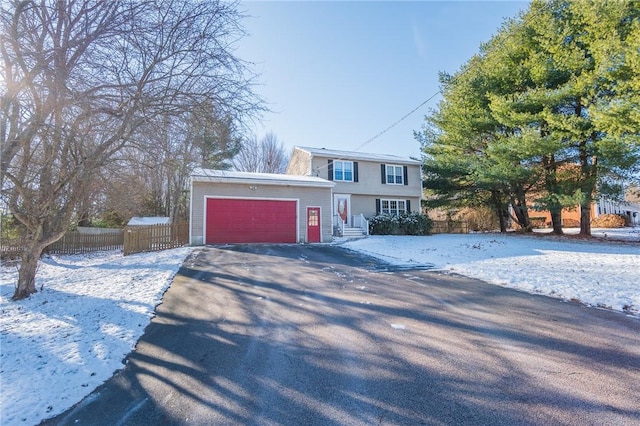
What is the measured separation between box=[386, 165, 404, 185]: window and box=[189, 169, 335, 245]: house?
6.43 m

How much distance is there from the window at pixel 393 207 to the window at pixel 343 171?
2.91 meters

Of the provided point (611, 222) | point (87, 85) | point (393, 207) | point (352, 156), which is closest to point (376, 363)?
point (87, 85)

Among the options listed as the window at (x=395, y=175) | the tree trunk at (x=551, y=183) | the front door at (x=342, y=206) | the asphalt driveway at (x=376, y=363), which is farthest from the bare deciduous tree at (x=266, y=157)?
the asphalt driveway at (x=376, y=363)

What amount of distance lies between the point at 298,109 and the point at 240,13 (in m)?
3.30

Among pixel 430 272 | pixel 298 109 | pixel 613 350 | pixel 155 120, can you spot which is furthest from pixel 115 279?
pixel 613 350

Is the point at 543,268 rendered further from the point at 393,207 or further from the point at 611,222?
the point at 611,222

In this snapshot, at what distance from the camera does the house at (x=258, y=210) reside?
14.4m

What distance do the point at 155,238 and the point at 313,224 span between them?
24.3 feet

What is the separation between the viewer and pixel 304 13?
28.2 ft

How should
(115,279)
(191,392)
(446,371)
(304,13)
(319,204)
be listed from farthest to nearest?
(319,204), (304,13), (115,279), (446,371), (191,392)

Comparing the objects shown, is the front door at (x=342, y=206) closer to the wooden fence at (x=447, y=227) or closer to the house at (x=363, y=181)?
the house at (x=363, y=181)

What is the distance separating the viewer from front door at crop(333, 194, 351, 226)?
64.4 ft

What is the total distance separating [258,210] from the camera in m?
15.3

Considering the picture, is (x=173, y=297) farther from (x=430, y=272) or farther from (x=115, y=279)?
(x=430, y=272)
